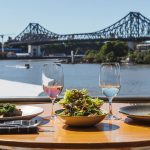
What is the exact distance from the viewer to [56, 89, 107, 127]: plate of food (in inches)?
33.0

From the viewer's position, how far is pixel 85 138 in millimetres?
756

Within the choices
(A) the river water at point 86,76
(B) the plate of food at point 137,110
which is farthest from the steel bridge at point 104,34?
(B) the plate of food at point 137,110

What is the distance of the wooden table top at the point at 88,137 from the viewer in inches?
28.1

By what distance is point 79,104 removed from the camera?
0.87m

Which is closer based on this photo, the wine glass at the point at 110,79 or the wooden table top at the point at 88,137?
the wooden table top at the point at 88,137

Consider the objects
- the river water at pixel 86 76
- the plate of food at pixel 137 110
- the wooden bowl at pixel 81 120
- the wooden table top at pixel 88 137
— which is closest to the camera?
the wooden table top at pixel 88 137

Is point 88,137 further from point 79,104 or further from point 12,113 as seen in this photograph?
point 12,113

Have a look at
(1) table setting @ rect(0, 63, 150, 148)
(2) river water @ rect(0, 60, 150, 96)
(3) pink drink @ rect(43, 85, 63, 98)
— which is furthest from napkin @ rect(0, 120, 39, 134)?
(2) river water @ rect(0, 60, 150, 96)

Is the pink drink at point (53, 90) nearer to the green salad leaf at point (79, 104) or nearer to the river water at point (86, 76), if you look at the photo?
the green salad leaf at point (79, 104)

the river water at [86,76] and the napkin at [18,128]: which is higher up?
the napkin at [18,128]

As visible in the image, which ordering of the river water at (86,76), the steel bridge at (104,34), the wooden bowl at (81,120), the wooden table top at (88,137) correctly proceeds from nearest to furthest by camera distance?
the wooden table top at (88,137) < the wooden bowl at (81,120) < the river water at (86,76) < the steel bridge at (104,34)

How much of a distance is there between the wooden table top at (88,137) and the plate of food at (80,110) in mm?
17

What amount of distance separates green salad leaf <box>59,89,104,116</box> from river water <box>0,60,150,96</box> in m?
12.4

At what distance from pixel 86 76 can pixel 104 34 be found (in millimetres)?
11117
